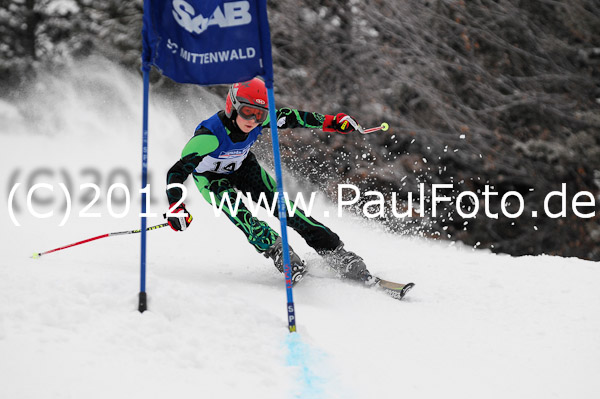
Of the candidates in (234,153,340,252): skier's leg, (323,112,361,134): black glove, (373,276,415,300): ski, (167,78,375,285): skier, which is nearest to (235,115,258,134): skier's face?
(167,78,375,285): skier

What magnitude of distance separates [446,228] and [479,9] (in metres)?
3.25

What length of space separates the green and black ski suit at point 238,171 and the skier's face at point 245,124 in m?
0.05

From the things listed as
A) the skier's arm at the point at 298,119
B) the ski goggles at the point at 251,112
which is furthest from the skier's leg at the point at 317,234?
the ski goggles at the point at 251,112

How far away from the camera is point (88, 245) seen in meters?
5.86

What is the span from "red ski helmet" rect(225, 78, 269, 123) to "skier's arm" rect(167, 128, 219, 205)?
29 centimetres

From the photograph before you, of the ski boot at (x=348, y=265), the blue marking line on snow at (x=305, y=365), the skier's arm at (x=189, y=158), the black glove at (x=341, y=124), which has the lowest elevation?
the blue marking line on snow at (x=305, y=365)

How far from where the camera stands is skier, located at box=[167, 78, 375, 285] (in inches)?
168

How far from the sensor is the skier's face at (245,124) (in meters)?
4.34

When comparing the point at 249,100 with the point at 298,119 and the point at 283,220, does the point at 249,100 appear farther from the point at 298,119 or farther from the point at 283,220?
the point at 283,220

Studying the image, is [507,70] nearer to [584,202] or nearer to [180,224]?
[584,202]

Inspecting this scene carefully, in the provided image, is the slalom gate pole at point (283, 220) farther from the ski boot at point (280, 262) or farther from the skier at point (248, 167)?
the ski boot at point (280, 262)

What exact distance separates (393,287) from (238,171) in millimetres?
1578

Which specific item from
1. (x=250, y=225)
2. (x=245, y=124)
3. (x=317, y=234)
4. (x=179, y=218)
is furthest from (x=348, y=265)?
(x=179, y=218)

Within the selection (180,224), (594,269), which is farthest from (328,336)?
(594,269)
